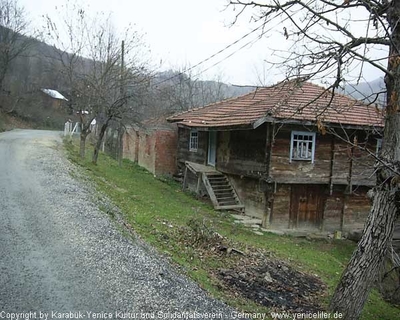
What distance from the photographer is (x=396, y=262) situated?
6406mm

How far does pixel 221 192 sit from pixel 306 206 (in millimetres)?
3665

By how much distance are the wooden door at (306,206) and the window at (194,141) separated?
7.05 meters

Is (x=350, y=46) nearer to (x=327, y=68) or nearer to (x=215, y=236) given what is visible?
(x=327, y=68)

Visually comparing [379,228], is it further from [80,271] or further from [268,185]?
[268,185]

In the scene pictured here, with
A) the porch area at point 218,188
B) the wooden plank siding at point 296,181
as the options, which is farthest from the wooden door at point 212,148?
the wooden plank siding at point 296,181

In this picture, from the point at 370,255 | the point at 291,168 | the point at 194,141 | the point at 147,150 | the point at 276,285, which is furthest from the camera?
the point at 147,150

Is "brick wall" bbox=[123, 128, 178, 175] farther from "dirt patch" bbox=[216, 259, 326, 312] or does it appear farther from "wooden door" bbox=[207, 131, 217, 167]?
"dirt patch" bbox=[216, 259, 326, 312]

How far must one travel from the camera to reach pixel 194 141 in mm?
20453

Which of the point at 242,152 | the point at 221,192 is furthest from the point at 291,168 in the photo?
the point at 221,192

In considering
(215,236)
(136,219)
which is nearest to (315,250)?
(215,236)

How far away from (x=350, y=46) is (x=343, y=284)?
3732 millimetres

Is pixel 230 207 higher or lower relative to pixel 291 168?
lower

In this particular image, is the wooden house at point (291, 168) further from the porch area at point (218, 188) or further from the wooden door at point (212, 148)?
the wooden door at point (212, 148)

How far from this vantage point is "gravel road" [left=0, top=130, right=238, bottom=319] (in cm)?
448
